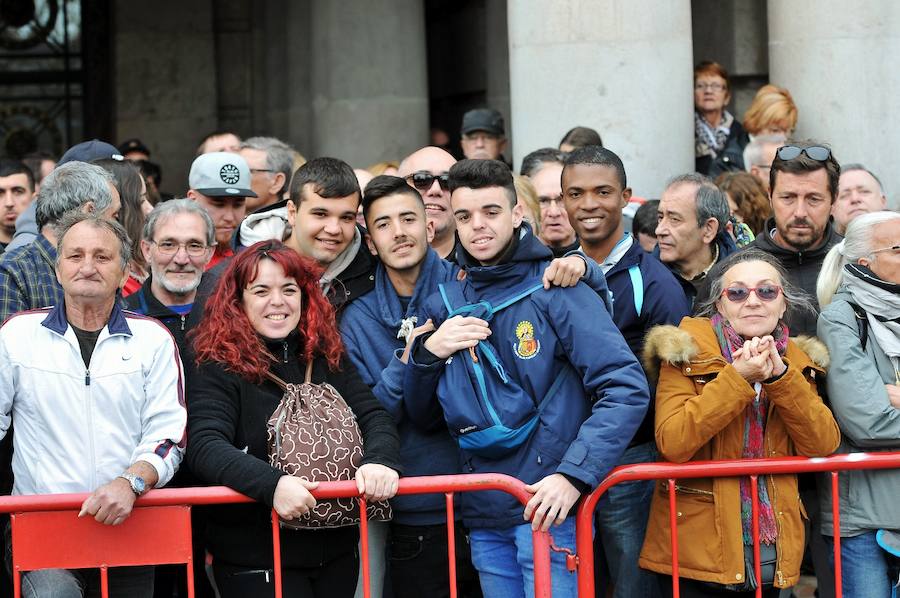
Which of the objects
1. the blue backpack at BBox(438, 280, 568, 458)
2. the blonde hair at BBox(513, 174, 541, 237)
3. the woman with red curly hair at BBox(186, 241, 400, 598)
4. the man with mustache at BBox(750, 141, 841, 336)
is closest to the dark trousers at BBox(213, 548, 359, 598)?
the woman with red curly hair at BBox(186, 241, 400, 598)

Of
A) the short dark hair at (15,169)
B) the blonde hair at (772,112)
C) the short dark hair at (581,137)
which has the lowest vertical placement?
the short dark hair at (15,169)

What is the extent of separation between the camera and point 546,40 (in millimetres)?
8508

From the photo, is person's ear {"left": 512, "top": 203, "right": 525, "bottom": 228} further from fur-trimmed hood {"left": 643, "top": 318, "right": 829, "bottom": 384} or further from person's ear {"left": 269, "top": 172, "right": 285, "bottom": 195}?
person's ear {"left": 269, "top": 172, "right": 285, "bottom": 195}

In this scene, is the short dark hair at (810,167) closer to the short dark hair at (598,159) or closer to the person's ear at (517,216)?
the short dark hair at (598,159)

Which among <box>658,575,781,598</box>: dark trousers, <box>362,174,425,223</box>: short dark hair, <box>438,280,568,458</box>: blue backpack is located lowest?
<box>658,575,781,598</box>: dark trousers

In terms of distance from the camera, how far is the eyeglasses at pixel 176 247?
5684 millimetres

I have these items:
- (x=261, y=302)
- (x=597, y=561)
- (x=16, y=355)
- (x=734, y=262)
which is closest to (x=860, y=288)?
(x=734, y=262)

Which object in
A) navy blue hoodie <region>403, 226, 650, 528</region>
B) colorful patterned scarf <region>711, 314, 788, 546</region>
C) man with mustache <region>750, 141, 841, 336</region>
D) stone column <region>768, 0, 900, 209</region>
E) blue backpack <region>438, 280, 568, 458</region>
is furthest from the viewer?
stone column <region>768, 0, 900, 209</region>

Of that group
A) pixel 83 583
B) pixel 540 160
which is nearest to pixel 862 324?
pixel 540 160

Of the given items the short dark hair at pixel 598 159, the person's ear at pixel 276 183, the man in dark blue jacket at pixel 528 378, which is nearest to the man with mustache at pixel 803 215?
the short dark hair at pixel 598 159

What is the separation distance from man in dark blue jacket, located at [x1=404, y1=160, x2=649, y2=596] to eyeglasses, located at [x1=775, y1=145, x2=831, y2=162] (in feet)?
4.90

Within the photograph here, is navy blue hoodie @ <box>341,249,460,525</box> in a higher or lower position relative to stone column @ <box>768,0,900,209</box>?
lower

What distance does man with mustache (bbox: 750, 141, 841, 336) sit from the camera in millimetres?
5805

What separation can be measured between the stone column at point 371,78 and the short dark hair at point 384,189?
20.2 ft
